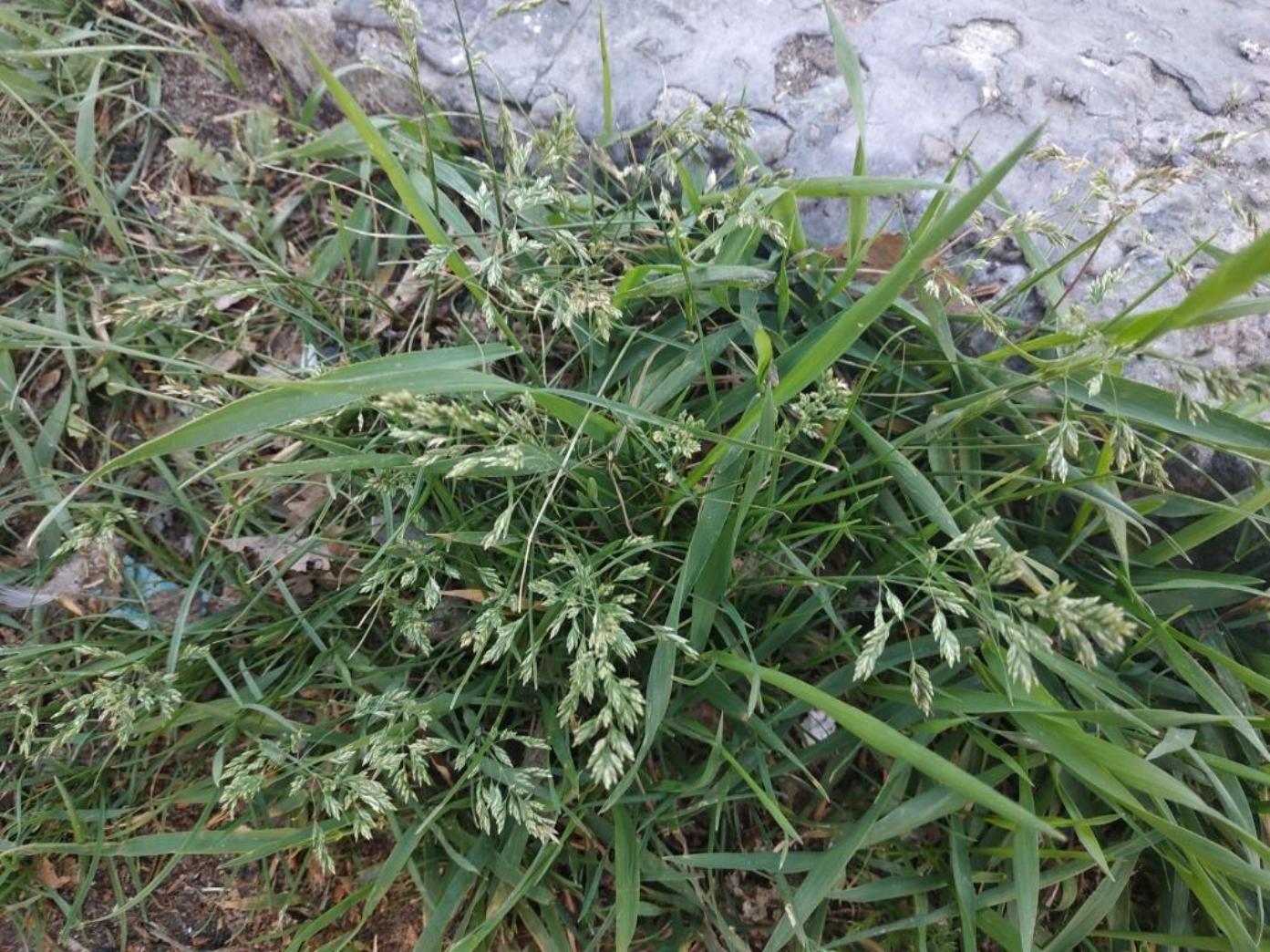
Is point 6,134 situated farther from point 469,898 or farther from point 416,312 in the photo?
point 469,898

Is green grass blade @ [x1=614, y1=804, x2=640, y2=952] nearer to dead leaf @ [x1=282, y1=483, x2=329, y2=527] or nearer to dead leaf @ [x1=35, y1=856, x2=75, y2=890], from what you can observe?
dead leaf @ [x1=282, y1=483, x2=329, y2=527]

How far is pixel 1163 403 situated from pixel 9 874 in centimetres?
246

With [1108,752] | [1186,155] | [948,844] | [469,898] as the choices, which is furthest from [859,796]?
[1186,155]

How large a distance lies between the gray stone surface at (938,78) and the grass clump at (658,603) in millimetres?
165

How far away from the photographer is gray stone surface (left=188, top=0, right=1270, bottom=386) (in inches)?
75.7

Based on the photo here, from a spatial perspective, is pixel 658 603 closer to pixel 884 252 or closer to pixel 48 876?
pixel 884 252

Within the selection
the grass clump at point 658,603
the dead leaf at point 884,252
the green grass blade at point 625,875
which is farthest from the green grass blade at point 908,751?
the dead leaf at point 884,252

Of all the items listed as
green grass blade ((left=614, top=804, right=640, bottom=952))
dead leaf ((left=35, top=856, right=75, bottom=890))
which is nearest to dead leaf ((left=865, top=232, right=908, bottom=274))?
green grass blade ((left=614, top=804, right=640, bottom=952))

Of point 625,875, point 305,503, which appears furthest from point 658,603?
point 305,503

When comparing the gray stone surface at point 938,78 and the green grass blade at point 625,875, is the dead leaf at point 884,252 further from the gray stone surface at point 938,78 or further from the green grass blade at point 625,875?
the green grass blade at point 625,875

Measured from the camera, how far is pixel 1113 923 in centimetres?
169

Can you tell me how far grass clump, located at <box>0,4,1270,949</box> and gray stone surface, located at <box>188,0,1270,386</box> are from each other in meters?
0.16

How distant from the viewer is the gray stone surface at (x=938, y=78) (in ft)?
6.31

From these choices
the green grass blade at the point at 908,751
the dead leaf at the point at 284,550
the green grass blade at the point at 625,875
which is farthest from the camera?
the dead leaf at the point at 284,550
